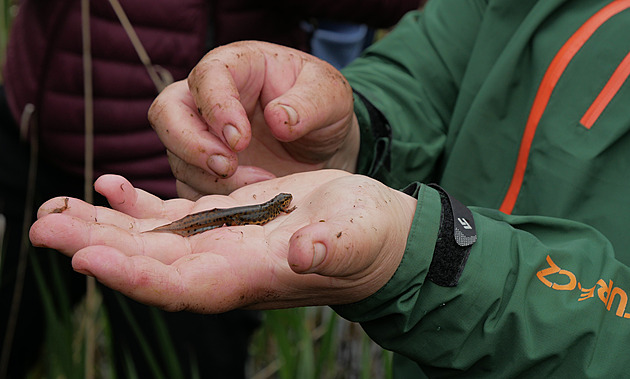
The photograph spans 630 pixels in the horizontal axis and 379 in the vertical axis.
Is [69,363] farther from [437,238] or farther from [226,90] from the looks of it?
[437,238]

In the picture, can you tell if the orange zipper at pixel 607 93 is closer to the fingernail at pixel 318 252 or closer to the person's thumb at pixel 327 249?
the person's thumb at pixel 327 249

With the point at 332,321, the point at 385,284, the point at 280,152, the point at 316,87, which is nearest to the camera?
the point at 385,284

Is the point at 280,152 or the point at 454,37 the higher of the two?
the point at 454,37

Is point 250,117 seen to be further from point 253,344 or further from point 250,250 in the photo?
point 253,344

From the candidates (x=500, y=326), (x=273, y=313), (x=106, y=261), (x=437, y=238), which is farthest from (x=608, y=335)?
(x=273, y=313)

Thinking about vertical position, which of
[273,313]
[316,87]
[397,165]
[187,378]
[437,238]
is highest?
[316,87]

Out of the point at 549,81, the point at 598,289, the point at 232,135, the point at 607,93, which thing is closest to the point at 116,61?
the point at 232,135
